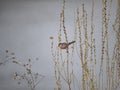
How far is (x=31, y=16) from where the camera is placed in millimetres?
2555

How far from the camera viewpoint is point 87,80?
907mm

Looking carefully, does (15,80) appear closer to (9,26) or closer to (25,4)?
(9,26)

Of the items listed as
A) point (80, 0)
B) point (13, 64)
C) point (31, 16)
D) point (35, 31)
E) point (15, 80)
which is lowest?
point (15, 80)

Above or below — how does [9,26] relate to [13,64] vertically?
above

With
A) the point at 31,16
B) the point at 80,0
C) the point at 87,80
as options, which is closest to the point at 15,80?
the point at 31,16

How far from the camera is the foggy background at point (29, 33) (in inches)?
98.9

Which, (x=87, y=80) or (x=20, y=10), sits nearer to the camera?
(x=87, y=80)

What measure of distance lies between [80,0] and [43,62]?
81cm

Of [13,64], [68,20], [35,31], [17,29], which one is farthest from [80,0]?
[13,64]

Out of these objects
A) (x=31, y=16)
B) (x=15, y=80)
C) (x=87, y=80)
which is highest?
(x=31, y=16)

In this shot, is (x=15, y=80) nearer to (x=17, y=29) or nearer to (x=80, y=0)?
(x=17, y=29)

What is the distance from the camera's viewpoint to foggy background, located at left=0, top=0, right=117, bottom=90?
8.24ft

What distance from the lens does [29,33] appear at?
2564mm

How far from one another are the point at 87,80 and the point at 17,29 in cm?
182
